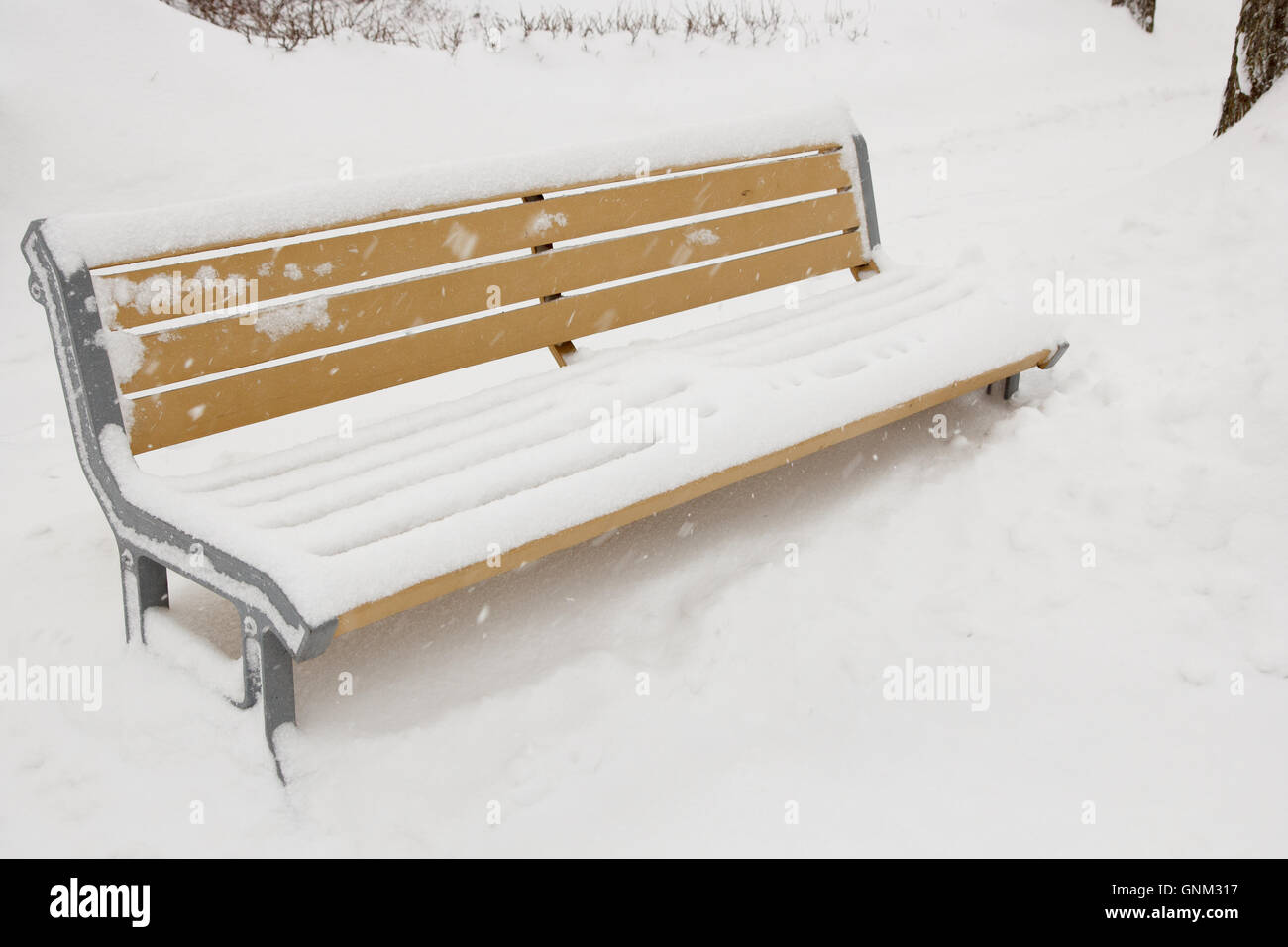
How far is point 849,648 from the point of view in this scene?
2730 mm

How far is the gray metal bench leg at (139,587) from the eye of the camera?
2.67 m

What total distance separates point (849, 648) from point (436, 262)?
1461 mm

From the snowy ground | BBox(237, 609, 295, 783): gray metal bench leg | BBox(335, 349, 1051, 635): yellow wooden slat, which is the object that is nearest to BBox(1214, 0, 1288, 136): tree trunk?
the snowy ground

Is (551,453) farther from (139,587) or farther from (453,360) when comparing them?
(139,587)

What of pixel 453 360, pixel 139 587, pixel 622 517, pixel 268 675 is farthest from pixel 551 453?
pixel 139 587

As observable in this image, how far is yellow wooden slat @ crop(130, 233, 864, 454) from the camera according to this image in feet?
8.87

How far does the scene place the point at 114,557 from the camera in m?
3.18

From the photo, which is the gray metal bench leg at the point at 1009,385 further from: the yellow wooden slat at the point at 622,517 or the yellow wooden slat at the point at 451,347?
the yellow wooden slat at the point at 451,347

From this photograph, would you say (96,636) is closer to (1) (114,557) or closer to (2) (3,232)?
(1) (114,557)

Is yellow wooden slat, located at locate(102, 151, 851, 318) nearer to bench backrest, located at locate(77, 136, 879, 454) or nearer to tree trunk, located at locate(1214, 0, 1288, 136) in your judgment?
bench backrest, located at locate(77, 136, 879, 454)

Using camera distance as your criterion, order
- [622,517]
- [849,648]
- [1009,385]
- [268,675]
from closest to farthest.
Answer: [268,675]
[622,517]
[849,648]
[1009,385]

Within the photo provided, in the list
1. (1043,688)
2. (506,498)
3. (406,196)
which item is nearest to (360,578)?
(506,498)

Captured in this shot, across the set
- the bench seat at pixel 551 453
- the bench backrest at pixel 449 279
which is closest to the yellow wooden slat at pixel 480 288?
the bench backrest at pixel 449 279

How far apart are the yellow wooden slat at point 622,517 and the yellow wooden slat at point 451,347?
0.69 m
